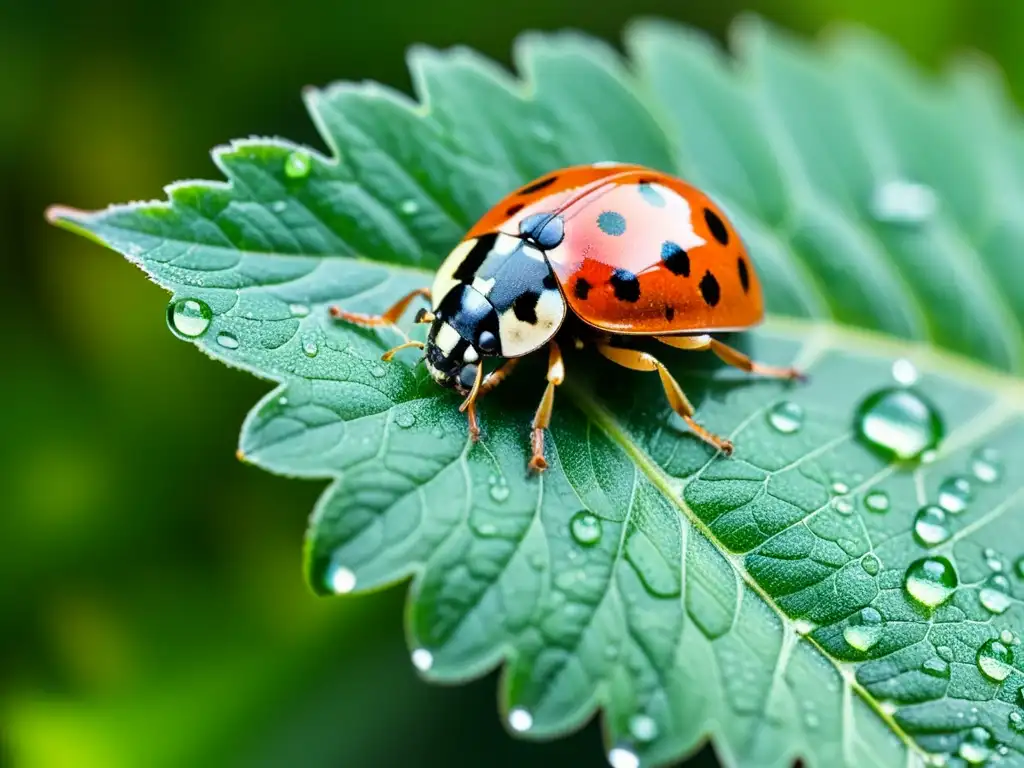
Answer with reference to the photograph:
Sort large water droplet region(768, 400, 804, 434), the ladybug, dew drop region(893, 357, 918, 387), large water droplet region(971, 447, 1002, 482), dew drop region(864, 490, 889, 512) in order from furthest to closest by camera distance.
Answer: dew drop region(893, 357, 918, 387) → large water droplet region(971, 447, 1002, 482) → large water droplet region(768, 400, 804, 434) → dew drop region(864, 490, 889, 512) → the ladybug

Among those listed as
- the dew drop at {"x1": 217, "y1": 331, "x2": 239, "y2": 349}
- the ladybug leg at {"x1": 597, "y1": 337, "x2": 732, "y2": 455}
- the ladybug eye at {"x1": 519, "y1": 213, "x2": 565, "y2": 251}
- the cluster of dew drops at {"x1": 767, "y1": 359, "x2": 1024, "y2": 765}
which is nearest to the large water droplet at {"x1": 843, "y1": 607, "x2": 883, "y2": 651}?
the cluster of dew drops at {"x1": 767, "y1": 359, "x2": 1024, "y2": 765}

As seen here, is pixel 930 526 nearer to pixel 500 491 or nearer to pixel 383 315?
pixel 500 491

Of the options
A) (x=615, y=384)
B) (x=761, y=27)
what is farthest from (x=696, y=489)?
(x=761, y=27)

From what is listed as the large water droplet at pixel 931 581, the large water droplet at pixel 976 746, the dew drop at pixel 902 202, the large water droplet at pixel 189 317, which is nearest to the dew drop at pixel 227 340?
the large water droplet at pixel 189 317

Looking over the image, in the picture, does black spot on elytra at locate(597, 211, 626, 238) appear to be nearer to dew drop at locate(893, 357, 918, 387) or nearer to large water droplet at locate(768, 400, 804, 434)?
large water droplet at locate(768, 400, 804, 434)

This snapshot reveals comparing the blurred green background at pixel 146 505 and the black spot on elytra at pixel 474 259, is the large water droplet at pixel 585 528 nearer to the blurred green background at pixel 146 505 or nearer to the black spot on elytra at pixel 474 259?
the black spot on elytra at pixel 474 259

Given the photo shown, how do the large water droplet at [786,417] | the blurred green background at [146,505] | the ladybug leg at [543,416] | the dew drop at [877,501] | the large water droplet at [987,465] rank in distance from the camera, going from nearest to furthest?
1. the ladybug leg at [543,416]
2. the dew drop at [877,501]
3. the large water droplet at [786,417]
4. the large water droplet at [987,465]
5. the blurred green background at [146,505]

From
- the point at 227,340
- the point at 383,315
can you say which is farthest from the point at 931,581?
the point at 227,340
